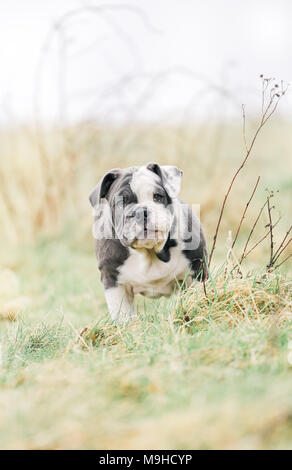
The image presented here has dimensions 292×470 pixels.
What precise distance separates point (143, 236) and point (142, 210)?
13cm

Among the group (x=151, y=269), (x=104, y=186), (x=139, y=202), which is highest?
(x=104, y=186)

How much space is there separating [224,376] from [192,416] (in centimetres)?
35

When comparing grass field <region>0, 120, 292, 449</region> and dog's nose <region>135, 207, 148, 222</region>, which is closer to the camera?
grass field <region>0, 120, 292, 449</region>

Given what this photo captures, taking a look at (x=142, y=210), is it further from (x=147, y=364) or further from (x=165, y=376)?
(x=165, y=376)

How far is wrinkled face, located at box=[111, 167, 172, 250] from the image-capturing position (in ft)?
9.92

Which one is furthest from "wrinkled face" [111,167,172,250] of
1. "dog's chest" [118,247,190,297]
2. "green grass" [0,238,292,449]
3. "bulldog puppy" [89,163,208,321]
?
"green grass" [0,238,292,449]

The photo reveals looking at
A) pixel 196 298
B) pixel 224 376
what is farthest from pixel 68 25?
pixel 224 376

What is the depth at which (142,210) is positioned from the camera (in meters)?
3.02

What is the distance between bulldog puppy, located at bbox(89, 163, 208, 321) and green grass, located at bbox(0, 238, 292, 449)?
0.20 meters

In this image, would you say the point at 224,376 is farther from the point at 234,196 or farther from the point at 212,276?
the point at 234,196

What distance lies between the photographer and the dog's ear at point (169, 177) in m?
3.21

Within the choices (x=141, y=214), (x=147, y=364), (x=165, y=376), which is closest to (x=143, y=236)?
(x=141, y=214)

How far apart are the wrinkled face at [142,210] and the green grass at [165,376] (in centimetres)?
35

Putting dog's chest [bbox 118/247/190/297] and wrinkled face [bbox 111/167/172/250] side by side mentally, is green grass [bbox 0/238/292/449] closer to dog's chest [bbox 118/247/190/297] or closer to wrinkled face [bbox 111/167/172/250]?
dog's chest [bbox 118/247/190/297]
